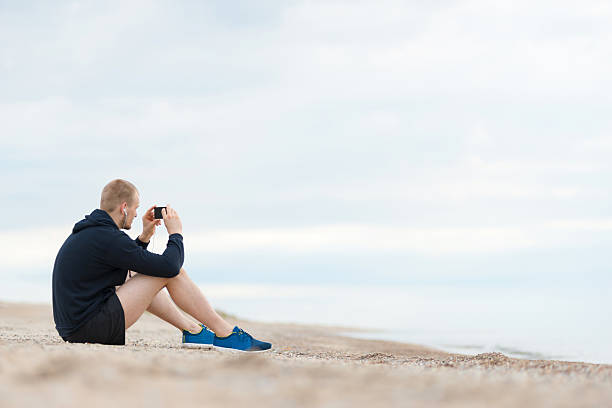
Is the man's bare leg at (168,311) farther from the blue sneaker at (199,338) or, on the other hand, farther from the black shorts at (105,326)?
the black shorts at (105,326)

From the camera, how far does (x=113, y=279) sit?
19.7ft

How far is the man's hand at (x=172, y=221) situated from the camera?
634 cm

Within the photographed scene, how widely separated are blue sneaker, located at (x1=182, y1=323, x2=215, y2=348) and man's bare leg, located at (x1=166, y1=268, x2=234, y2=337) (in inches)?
6.8

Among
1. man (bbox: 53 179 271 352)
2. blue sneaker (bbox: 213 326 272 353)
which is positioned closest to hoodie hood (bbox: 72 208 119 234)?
man (bbox: 53 179 271 352)

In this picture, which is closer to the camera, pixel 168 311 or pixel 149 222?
pixel 168 311

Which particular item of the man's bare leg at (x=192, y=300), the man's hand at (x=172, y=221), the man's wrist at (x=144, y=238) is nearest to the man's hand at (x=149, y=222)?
the man's wrist at (x=144, y=238)

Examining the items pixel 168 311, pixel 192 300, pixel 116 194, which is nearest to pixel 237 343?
pixel 192 300

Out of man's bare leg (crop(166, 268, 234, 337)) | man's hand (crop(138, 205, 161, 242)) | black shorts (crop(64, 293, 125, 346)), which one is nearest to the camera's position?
black shorts (crop(64, 293, 125, 346))

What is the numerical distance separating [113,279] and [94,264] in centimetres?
26

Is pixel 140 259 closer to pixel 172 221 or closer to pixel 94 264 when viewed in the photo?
pixel 94 264

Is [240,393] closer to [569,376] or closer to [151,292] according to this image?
[569,376]

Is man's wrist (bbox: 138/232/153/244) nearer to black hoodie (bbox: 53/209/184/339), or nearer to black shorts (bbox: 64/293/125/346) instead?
black hoodie (bbox: 53/209/184/339)

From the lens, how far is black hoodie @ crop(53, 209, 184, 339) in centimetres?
576

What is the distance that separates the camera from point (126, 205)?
6047mm
